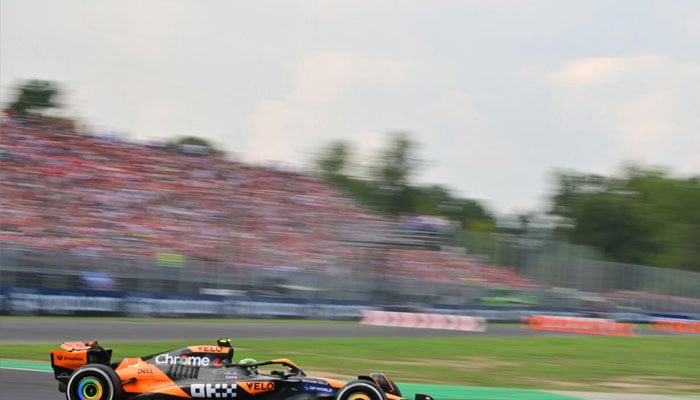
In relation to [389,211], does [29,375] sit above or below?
below

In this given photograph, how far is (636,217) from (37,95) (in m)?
48.3

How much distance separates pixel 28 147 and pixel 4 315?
624 cm

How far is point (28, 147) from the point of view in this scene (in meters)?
24.6

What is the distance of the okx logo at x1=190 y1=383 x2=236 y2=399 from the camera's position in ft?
26.6

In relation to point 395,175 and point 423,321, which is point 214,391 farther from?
point 395,175

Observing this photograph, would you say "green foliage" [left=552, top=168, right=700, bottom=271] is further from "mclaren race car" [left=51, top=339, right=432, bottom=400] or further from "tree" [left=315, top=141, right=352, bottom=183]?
"mclaren race car" [left=51, top=339, right=432, bottom=400]

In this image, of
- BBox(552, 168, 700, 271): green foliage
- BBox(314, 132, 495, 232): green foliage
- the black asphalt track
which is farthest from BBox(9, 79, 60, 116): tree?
BBox(552, 168, 700, 271): green foliage

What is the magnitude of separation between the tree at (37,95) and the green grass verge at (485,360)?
117 ft

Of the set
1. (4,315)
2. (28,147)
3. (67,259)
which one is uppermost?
(28,147)

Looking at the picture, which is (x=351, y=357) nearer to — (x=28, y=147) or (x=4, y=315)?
(x=4, y=315)

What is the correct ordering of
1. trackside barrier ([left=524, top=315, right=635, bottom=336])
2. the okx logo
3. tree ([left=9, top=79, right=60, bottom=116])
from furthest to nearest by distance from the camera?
tree ([left=9, top=79, right=60, bottom=116]) < trackside barrier ([left=524, top=315, right=635, bottom=336]) < the okx logo

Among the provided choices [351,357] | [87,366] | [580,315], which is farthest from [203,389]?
[580,315]

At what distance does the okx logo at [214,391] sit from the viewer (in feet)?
26.6

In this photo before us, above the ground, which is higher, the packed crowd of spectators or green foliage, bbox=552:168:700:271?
green foliage, bbox=552:168:700:271
